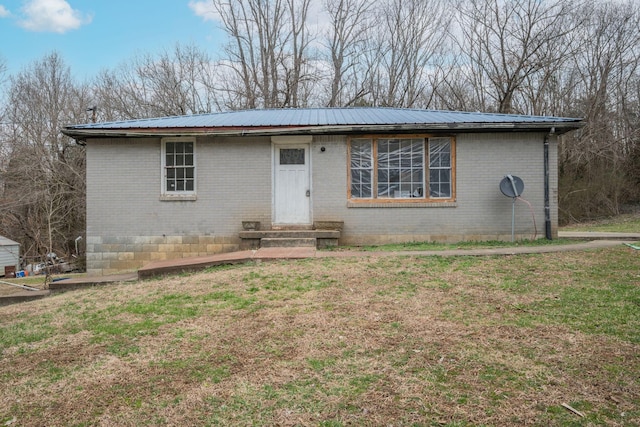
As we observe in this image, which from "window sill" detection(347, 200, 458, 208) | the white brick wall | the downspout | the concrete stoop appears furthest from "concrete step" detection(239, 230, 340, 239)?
the downspout

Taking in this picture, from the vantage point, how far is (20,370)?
3689mm

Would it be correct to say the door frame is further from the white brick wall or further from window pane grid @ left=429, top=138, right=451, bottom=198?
window pane grid @ left=429, top=138, right=451, bottom=198

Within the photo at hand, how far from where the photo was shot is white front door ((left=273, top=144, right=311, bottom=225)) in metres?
10.3

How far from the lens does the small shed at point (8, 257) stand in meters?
17.5

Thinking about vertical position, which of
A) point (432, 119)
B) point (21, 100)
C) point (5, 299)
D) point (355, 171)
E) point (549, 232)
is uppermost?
point (21, 100)

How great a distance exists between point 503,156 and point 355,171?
3.67 m

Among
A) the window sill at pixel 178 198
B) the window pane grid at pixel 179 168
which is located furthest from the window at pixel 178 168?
the window sill at pixel 178 198

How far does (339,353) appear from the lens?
3668mm

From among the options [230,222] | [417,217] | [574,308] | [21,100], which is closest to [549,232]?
[417,217]

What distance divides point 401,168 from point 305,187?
2.48 metres

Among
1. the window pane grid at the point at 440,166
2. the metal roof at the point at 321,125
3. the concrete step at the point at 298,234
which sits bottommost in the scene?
the concrete step at the point at 298,234

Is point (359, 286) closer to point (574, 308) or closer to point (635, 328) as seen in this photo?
point (574, 308)

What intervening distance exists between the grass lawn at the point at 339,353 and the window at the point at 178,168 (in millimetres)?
4416

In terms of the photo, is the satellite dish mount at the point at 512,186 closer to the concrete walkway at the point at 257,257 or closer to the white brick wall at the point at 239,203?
the white brick wall at the point at 239,203
